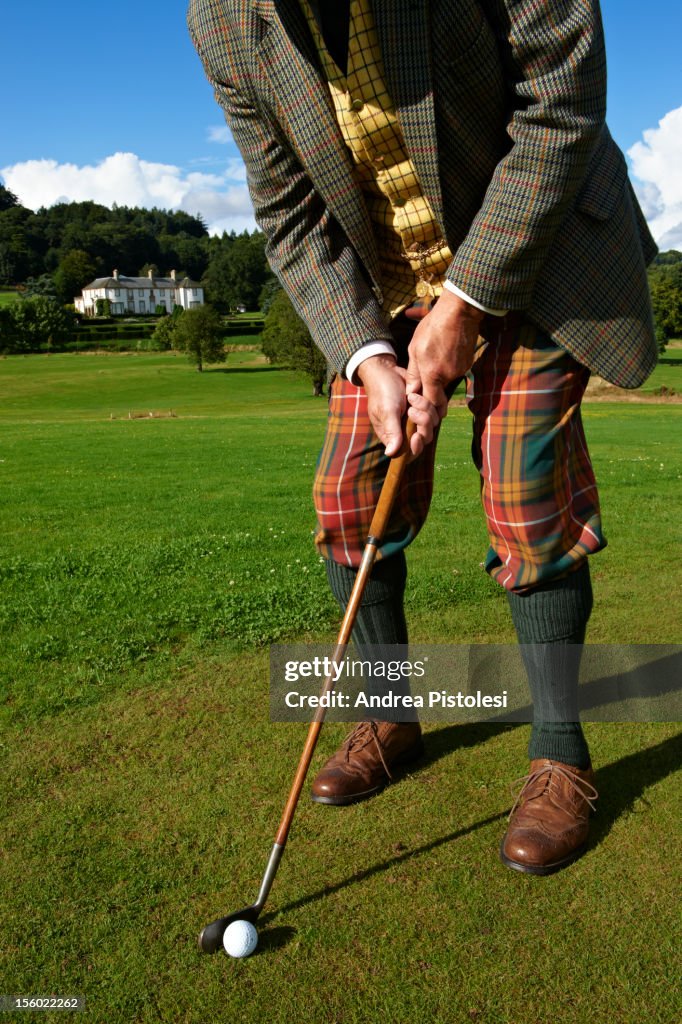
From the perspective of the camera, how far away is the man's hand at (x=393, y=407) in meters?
2.79

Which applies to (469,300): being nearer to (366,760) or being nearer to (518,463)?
(518,463)

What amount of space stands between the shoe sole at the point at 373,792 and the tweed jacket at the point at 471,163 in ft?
4.69

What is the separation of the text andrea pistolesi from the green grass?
180mm

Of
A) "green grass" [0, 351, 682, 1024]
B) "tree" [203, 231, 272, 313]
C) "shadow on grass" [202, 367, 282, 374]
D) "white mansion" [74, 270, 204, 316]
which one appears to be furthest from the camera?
"white mansion" [74, 270, 204, 316]

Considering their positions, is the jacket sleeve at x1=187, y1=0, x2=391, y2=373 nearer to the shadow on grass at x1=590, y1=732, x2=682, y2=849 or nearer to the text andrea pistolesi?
the text andrea pistolesi

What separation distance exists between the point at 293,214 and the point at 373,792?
197cm

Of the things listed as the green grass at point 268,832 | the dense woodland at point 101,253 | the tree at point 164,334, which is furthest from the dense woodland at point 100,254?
the green grass at point 268,832

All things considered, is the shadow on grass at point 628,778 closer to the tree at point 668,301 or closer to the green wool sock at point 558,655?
the green wool sock at point 558,655

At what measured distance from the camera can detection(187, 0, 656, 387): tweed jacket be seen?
8.32 ft

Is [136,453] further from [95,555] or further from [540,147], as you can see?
[540,147]

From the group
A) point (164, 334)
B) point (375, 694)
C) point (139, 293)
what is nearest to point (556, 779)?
point (375, 694)

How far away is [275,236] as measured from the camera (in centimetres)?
317

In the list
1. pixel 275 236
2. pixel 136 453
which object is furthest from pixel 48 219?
pixel 275 236

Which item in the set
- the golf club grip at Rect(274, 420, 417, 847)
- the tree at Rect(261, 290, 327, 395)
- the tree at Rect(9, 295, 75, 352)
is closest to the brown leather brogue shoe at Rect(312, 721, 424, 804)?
the golf club grip at Rect(274, 420, 417, 847)
